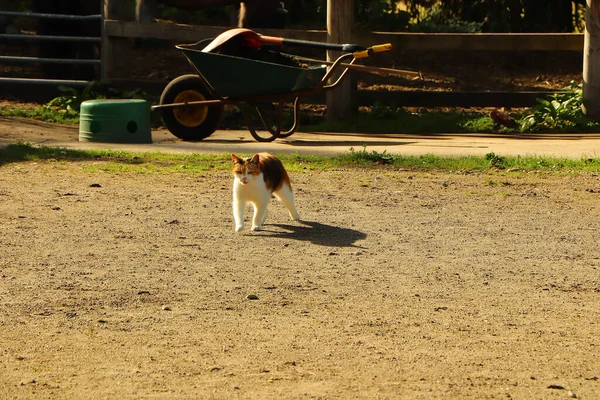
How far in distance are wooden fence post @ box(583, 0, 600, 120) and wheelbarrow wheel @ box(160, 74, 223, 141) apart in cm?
424

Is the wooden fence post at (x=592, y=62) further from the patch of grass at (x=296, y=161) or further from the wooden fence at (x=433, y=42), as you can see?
the patch of grass at (x=296, y=161)

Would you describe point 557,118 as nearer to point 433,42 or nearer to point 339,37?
point 433,42

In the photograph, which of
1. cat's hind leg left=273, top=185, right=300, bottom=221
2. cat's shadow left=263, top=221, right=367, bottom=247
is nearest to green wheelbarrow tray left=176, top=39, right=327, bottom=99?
cat's hind leg left=273, top=185, right=300, bottom=221

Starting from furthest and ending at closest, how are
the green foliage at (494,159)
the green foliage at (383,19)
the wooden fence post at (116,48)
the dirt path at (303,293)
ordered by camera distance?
the green foliage at (383,19) < the wooden fence post at (116,48) < the green foliage at (494,159) < the dirt path at (303,293)

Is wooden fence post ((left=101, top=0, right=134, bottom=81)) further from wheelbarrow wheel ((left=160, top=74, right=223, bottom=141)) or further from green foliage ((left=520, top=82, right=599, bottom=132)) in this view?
green foliage ((left=520, top=82, right=599, bottom=132))

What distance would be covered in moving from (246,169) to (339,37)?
577 cm

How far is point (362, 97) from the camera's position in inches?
494

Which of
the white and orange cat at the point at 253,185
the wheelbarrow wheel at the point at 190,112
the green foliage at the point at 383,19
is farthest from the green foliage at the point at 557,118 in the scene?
the white and orange cat at the point at 253,185

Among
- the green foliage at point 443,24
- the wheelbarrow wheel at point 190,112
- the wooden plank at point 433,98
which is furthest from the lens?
the green foliage at point 443,24

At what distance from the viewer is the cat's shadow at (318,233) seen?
6258 mm

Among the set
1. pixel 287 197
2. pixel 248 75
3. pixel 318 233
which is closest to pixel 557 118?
pixel 248 75

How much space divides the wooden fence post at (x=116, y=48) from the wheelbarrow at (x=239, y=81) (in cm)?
250

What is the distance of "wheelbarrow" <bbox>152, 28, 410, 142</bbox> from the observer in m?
10.1

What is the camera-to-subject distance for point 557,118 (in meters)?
11.8
